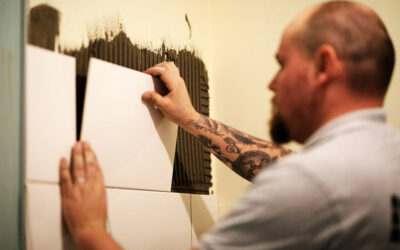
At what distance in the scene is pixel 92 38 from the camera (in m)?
1.31

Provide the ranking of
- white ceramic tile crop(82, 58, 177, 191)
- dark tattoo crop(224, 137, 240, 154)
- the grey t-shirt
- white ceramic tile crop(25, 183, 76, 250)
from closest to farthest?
the grey t-shirt → white ceramic tile crop(25, 183, 76, 250) → white ceramic tile crop(82, 58, 177, 191) → dark tattoo crop(224, 137, 240, 154)

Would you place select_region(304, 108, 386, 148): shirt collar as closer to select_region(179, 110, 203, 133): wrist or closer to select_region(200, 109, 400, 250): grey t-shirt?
select_region(200, 109, 400, 250): grey t-shirt

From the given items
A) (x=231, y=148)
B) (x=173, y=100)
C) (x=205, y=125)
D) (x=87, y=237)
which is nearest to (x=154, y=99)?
(x=173, y=100)

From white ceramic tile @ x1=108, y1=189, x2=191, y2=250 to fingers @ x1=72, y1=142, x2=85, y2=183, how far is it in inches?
5.0

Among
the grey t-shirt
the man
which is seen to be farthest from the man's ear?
the grey t-shirt

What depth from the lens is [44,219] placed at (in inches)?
40.1

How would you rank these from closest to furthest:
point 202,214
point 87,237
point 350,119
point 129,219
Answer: point 350,119 < point 87,237 < point 129,219 < point 202,214

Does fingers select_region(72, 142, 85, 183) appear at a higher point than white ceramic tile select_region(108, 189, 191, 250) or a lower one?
higher

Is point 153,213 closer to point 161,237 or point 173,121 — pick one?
point 161,237

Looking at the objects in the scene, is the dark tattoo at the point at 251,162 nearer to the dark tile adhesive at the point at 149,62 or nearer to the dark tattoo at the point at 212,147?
the dark tattoo at the point at 212,147

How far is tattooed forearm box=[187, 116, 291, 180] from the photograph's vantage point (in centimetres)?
141

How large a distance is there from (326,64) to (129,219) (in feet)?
2.45

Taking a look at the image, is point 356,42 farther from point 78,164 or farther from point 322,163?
point 78,164

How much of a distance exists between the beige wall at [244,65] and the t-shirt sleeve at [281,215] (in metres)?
0.91
